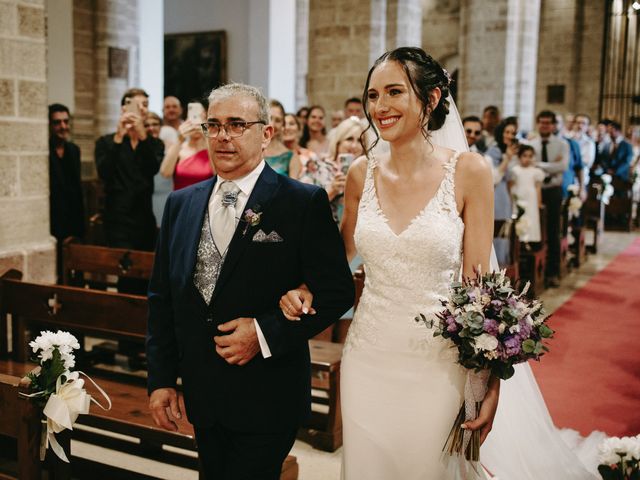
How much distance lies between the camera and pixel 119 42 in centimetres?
1002

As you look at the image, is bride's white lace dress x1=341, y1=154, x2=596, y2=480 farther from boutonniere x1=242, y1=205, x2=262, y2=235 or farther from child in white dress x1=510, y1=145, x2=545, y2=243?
child in white dress x1=510, y1=145, x2=545, y2=243

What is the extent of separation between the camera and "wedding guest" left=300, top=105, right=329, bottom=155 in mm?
7453

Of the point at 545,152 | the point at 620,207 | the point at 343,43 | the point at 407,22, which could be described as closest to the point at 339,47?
the point at 343,43

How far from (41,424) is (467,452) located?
1.33 meters

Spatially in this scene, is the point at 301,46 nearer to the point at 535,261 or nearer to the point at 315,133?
the point at 315,133

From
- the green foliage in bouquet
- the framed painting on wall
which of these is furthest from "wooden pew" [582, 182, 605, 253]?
the green foliage in bouquet

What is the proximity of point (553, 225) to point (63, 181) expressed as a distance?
5378 millimetres

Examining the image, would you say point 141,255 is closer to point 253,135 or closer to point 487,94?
point 253,135

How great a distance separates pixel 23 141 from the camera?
14.4ft

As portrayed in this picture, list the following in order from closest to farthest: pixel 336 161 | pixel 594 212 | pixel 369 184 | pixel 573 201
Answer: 1. pixel 369 184
2. pixel 336 161
3. pixel 573 201
4. pixel 594 212

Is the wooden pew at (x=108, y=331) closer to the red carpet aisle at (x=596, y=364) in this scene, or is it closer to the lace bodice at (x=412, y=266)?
the lace bodice at (x=412, y=266)

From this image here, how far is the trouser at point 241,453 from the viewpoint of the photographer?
2.11 m

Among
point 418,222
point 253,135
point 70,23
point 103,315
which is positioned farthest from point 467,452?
point 70,23

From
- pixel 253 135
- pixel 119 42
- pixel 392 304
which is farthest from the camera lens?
pixel 119 42
